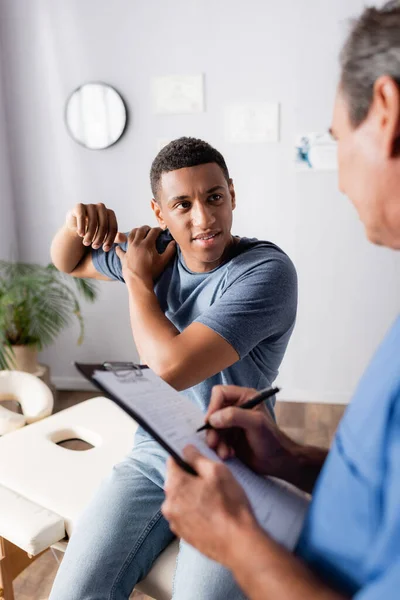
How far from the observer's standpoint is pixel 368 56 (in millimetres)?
616

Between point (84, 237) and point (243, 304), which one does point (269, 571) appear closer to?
point (243, 304)

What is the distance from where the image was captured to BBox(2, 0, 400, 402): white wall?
301 centimetres

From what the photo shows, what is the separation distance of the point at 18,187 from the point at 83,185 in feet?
1.41

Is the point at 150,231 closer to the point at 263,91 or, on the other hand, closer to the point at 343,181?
the point at 343,181

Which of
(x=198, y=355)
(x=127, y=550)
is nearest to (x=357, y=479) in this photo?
(x=198, y=355)

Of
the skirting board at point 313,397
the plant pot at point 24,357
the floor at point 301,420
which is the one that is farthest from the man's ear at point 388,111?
the skirting board at point 313,397

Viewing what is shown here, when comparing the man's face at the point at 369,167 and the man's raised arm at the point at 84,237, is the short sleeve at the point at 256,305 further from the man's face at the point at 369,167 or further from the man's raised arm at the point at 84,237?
the man's face at the point at 369,167

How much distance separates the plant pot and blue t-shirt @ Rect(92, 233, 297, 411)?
1.75 metres

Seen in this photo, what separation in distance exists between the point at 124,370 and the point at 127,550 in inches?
20.1

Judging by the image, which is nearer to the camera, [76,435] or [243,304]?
[243,304]

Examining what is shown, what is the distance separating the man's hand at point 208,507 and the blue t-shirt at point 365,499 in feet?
0.29

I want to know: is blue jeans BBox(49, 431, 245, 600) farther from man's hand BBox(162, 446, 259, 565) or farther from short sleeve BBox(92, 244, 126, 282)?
short sleeve BBox(92, 244, 126, 282)

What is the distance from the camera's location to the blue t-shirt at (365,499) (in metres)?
0.57

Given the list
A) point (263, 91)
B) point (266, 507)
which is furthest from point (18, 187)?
point (266, 507)
